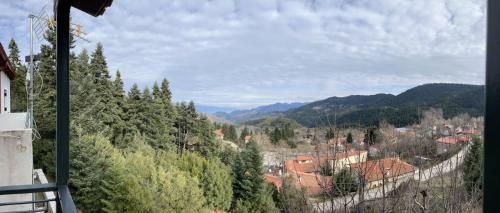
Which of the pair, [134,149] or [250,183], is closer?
[250,183]

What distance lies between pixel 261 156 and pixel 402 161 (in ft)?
35.8

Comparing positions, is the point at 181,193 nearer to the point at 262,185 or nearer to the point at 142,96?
the point at 262,185

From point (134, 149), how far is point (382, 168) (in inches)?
533

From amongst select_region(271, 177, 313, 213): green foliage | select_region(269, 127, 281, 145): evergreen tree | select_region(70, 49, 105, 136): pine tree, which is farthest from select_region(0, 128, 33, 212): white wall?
select_region(70, 49, 105, 136): pine tree

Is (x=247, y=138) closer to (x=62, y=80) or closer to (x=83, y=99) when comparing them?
(x=83, y=99)

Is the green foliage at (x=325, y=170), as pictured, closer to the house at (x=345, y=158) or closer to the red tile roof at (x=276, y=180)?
the house at (x=345, y=158)

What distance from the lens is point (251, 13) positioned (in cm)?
1587

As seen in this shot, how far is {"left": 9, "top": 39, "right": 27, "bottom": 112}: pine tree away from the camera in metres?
12.4

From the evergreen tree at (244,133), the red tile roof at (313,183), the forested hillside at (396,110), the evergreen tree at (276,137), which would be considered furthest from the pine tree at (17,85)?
the forested hillside at (396,110)

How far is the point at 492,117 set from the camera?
0.29 meters

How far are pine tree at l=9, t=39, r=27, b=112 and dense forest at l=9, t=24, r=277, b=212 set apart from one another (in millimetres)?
31

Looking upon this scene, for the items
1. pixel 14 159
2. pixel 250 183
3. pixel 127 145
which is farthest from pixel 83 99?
pixel 14 159

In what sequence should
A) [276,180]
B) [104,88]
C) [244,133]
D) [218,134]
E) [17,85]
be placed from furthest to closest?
[218,134]
[244,133]
[104,88]
[17,85]
[276,180]

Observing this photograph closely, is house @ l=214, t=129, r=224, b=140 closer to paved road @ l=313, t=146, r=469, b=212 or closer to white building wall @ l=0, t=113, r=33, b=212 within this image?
white building wall @ l=0, t=113, r=33, b=212
